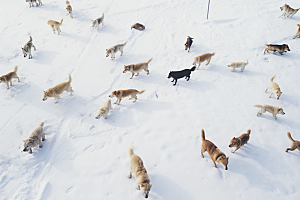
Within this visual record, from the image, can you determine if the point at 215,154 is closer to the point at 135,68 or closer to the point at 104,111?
the point at 104,111

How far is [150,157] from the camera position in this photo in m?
6.34

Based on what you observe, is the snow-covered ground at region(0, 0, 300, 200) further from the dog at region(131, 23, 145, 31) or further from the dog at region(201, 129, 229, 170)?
the dog at region(201, 129, 229, 170)

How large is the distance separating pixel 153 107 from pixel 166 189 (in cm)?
353

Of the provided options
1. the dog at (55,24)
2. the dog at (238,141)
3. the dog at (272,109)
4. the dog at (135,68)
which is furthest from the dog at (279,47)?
the dog at (55,24)

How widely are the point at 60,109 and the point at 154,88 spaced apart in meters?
4.38

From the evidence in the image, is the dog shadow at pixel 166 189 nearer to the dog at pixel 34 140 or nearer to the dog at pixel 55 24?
the dog at pixel 34 140

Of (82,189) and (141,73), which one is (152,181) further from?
(141,73)

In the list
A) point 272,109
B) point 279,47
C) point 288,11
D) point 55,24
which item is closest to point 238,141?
point 272,109

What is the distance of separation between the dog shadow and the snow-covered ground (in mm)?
29

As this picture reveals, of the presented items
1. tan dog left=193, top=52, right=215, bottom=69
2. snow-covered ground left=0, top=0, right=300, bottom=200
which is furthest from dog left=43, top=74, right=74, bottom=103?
tan dog left=193, top=52, right=215, bottom=69

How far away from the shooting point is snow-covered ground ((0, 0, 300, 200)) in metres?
5.74

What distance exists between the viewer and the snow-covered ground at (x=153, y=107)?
18.8 feet

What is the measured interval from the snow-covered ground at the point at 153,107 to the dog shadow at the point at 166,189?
1.1 inches

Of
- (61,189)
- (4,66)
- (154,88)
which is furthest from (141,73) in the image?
(4,66)
